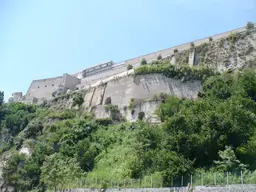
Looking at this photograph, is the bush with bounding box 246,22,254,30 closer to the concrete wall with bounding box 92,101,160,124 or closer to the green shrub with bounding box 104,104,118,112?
the concrete wall with bounding box 92,101,160,124

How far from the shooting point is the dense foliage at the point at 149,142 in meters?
22.5

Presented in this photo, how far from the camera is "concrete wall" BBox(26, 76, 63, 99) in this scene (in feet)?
179

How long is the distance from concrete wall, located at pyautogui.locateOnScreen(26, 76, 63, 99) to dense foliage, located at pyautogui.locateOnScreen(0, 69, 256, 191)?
541 inches

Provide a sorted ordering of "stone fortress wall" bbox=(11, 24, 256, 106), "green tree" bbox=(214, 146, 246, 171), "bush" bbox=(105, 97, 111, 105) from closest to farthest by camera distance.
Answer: "green tree" bbox=(214, 146, 246, 171) → "bush" bbox=(105, 97, 111, 105) → "stone fortress wall" bbox=(11, 24, 256, 106)

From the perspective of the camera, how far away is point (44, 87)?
55.7 metres

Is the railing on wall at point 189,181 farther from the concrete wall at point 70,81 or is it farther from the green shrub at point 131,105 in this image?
the concrete wall at point 70,81

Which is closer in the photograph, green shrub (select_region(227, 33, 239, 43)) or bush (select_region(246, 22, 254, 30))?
bush (select_region(246, 22, 254, 30))

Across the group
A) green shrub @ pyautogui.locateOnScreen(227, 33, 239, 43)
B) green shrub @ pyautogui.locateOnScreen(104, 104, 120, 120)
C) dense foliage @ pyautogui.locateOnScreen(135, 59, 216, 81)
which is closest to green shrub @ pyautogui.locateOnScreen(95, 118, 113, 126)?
green shrub @ pyautogui.locateOnScreen(104, 104, 120, 120)

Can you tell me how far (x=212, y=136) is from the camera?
22.9 meters

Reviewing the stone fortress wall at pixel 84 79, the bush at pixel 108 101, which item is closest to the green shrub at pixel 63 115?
the stone fortress wall at pixel 84 79

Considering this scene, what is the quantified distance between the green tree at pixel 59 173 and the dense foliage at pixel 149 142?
0.23ft

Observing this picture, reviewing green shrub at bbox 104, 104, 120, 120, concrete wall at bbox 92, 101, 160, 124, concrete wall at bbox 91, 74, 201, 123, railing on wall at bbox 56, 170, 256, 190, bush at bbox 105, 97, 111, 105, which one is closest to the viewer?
railing on wall at bbox 56, 170, 256, 190

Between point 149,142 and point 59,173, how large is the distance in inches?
269

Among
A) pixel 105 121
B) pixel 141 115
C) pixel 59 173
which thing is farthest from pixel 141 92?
pixel 59 173
